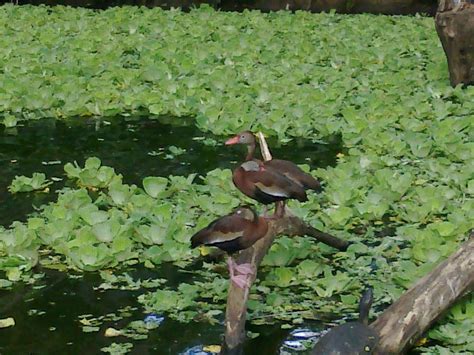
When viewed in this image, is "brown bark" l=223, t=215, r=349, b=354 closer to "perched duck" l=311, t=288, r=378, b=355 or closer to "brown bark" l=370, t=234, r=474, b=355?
"perched duck" l=311, t=288, r=378, b=355

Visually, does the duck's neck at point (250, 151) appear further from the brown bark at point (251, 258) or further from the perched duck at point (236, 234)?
the perched duck at point (236, 234)

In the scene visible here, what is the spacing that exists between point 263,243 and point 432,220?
147 centimetres

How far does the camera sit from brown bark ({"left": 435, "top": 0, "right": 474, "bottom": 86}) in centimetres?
732

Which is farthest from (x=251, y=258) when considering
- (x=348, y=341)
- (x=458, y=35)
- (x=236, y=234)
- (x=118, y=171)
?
(x=458, y=35)

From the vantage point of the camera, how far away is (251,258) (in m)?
3.56

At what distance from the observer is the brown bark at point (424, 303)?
10.5 ft

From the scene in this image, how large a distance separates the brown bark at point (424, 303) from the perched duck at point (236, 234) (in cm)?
52

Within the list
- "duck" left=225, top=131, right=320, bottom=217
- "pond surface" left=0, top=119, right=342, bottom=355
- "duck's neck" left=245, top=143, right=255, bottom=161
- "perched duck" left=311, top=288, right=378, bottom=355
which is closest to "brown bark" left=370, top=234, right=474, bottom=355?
"perched duck" left=311, top=288, right=378, bottom=355

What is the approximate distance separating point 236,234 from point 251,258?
25 cm

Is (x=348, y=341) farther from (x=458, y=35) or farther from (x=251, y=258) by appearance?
(x=458, y=35)

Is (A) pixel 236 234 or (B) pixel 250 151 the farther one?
(B) pixel 250 151

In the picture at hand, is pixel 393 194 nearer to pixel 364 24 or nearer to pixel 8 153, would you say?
pixel 8 153

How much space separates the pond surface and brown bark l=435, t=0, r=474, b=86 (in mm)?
1655

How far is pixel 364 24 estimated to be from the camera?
11.2 m
